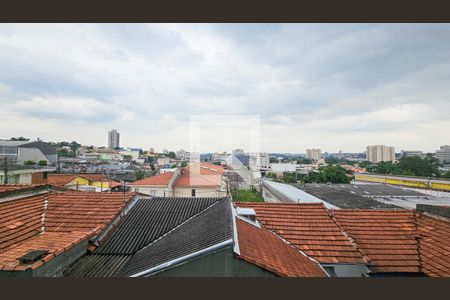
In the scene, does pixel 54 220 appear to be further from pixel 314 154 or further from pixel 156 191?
pixel 314 154

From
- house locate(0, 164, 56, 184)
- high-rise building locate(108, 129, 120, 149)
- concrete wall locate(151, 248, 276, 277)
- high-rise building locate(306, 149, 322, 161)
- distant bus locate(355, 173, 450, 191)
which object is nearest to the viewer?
concrete wall locate(151, 248, 276, 277)

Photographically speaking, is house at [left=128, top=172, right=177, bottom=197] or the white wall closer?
house at [left=128, top=172, right=177, bottom=197]

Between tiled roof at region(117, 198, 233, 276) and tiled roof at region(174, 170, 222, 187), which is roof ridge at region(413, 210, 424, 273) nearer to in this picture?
tiled roof at region(117, 198, 233, 276)

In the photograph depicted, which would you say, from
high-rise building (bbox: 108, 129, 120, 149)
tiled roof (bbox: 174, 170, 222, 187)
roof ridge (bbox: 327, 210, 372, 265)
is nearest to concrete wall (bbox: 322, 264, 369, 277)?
roof ridge (bbox: 327, 210, 372, 265)

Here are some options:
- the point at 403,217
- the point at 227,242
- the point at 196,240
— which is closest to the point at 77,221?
the point at 196,240

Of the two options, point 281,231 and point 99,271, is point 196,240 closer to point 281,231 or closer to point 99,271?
point 99,271

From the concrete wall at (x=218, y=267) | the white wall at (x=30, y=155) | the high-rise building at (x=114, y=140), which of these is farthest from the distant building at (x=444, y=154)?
the high-rise building at (x=114, y=140)
